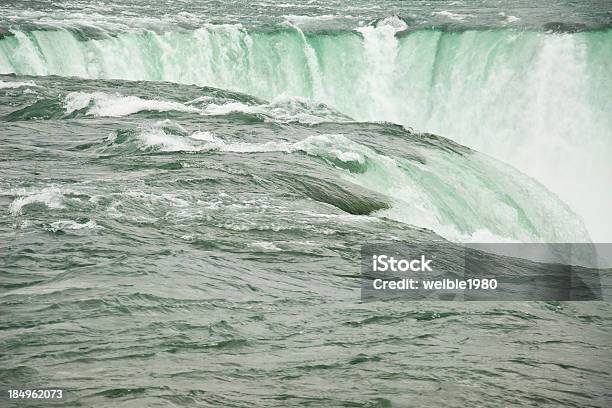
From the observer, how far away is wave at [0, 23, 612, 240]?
2588 centimetres

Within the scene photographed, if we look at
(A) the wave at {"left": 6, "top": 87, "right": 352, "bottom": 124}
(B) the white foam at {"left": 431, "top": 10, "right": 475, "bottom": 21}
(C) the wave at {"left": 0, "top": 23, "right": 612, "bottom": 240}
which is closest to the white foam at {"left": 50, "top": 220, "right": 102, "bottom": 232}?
(A) the wave at {"left": 6, "top": 87, "right": 352, "bottom": 124}

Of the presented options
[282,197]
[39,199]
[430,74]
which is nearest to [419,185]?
[282,197]

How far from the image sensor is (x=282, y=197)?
13.8 meters

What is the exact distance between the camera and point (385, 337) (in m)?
9.45

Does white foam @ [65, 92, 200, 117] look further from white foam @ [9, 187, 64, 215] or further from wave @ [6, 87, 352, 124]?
white foam @ [9, 187, 64, 215]

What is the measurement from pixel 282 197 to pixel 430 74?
1544 centimetres

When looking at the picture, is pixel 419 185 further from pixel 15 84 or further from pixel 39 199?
pixel 15 84

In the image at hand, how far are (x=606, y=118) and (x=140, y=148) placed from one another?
1536cm

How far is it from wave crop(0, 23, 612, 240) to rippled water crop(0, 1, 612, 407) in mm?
61

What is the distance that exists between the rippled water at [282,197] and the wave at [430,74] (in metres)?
0.06

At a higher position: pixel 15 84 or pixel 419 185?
pixel 15 84

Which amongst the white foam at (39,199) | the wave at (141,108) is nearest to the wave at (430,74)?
the wave at (141,108)

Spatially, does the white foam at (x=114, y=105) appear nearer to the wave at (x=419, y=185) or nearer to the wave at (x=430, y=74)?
the wave at (x=419, y=185)

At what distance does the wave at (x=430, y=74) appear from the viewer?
1019 inches
